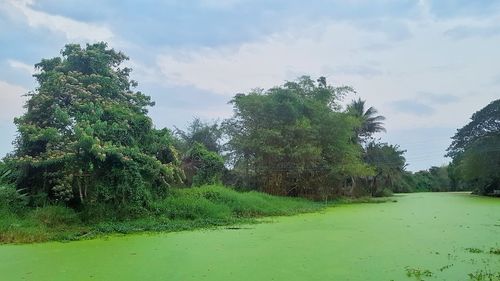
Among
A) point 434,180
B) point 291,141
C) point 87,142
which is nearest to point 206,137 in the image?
point 291,141

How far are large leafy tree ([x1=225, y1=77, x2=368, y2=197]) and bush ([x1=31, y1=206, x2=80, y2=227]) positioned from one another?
6338 millimetres

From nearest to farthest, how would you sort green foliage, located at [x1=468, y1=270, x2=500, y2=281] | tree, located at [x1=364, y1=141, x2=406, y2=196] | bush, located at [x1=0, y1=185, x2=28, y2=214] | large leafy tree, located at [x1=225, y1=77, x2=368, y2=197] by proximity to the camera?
green foliage, located at [x1=468, y1=270, x2=500, y2=281], bush, located at [x1=0, y1=185, x2=28, y2=214], large leafy tree, located at [x1=225, y1=77, x2=368, y2=197], tree, located at [x1=364, y1=141, x2=406, y2=196]

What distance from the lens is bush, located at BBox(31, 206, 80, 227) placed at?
20.2 feet

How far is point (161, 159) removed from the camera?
817 centimetres

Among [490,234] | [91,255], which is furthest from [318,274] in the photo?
[490,234]

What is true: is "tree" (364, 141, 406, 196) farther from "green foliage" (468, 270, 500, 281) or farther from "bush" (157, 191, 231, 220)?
"green foliage" (468, 270, 500, 281)

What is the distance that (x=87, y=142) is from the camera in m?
6.34

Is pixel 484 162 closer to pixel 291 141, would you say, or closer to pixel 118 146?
pixel 291 141

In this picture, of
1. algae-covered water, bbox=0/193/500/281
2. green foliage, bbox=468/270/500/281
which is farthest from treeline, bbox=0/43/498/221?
green foliage, bbox=468/270/500/281

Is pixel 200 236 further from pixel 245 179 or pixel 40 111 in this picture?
pixel 245 179

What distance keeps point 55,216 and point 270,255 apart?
359cm

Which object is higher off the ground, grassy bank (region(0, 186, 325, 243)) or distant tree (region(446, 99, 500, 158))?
distant tree (region(446, 99, 500, 158))

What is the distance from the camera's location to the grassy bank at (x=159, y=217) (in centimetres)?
571

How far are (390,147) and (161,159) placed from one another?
1466cm
